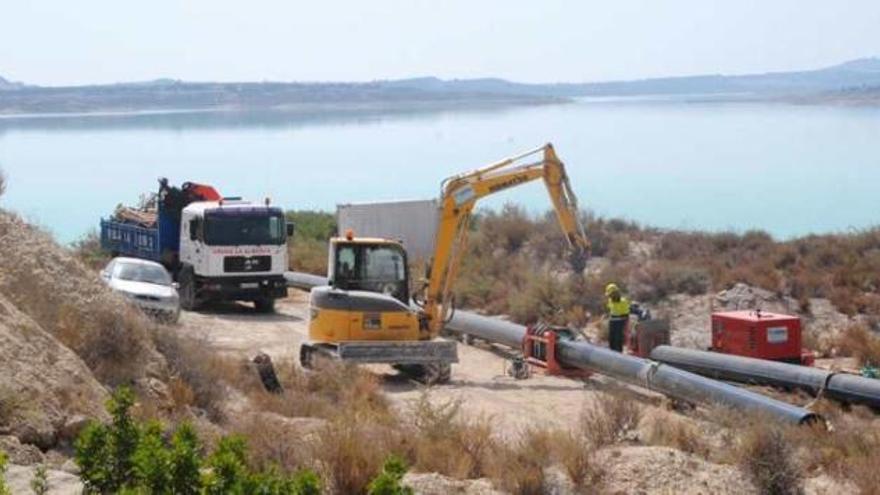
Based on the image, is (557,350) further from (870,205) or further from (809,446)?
(870,205)

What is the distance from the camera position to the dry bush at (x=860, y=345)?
938 inches

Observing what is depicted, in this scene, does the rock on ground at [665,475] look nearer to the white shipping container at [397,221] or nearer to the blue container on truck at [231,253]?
the blue container on truck at [231,253]

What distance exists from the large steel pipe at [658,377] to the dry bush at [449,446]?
4.42 m

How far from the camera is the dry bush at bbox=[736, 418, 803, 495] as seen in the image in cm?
1339

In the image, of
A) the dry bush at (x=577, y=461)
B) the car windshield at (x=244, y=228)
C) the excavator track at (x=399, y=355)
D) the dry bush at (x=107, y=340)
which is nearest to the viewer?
the dry bush at (x=577, y=461)

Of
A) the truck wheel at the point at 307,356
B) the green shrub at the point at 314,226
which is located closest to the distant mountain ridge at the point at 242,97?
the green shrub at the point at 314,226

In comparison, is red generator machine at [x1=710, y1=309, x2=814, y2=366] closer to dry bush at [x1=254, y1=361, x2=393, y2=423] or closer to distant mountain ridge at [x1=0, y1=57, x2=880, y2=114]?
dry bush at [x1=254, y1=361, x2=393, y2=423]

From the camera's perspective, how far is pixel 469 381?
23125 mm

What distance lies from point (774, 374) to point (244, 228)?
48.9 feet

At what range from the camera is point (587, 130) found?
149375mm

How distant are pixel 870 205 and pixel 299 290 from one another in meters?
32.9

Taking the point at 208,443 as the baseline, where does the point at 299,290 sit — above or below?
below

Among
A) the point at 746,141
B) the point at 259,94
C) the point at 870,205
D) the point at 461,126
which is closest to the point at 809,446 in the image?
the point at 870,205

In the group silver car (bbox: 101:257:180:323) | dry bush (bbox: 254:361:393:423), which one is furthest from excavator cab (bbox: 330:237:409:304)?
silver car (bbox: 101:257:180:323)
